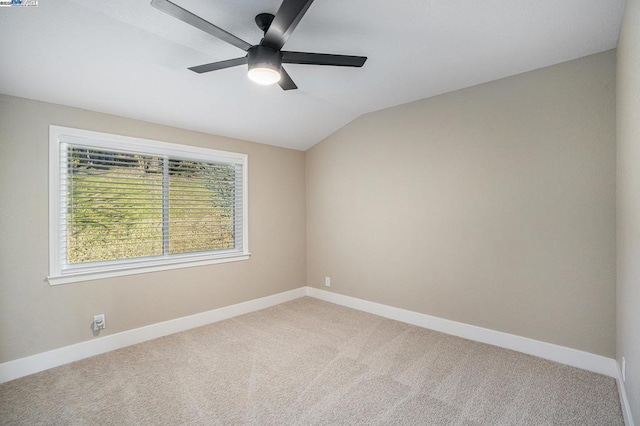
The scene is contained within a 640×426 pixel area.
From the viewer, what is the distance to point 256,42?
232 centimetres

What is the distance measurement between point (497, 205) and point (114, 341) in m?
3.84

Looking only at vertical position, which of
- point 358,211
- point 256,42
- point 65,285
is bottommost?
point 65,285

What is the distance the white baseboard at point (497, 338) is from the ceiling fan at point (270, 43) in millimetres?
2728

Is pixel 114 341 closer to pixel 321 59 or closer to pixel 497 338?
pixel 321 59

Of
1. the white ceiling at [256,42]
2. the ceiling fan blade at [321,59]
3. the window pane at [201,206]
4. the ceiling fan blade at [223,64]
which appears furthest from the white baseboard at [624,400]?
the window pane at [201,206]

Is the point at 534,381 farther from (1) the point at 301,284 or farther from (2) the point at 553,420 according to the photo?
(1) the point at 301,284

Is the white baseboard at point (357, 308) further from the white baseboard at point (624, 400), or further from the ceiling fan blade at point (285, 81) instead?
the ceiling fan blade at point (285, 81)

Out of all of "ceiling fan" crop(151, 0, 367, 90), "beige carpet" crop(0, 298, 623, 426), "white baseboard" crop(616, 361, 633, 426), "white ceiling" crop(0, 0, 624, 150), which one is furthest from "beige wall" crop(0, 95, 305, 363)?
"white baseboard" crop(616, 361, 633, 426)

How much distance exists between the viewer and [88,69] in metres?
2.38

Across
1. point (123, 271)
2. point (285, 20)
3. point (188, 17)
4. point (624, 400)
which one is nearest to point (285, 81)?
point (285, 20)

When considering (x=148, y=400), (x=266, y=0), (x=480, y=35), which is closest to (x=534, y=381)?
(x=480, y=35)

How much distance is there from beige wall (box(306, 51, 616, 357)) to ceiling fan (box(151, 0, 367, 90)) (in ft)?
5.81

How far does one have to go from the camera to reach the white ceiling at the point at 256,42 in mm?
1925

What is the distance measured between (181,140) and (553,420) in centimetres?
394
